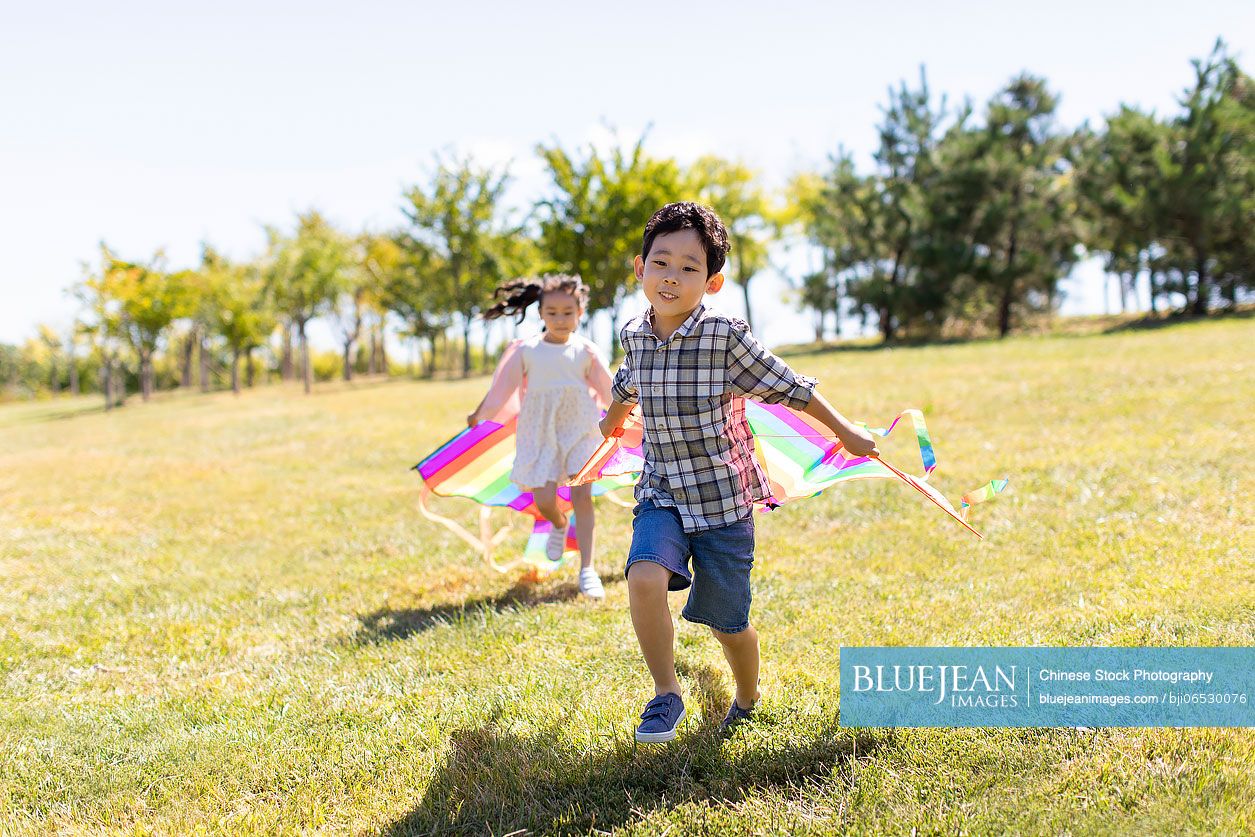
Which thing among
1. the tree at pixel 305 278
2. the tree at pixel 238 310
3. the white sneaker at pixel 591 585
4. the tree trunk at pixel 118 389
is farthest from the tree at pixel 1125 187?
the tree trunk at pixel 118 389

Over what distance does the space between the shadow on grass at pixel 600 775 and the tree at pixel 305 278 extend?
37.7 metres

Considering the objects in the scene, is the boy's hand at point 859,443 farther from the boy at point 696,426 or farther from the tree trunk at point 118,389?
the tree trunk at point 118,389

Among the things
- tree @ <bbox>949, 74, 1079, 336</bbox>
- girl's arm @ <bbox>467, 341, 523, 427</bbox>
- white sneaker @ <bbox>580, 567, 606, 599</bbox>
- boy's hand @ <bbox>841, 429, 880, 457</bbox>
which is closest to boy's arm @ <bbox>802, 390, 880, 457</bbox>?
boy's hand @ <bbox>841, 429, 880, 457</bbox>

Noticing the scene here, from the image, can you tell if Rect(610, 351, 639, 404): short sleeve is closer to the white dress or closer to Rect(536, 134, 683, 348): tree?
the white dress

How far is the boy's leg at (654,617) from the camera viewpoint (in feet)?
11.3

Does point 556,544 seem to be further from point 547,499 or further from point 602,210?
point 602,210

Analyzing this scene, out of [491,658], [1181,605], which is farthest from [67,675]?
[1181,605]

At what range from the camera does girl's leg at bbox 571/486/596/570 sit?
6023mm

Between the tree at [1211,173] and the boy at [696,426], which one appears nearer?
the boy at [696,426]

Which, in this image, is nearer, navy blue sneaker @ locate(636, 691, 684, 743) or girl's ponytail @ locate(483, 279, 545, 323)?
navy blue sneaker @ locate(636, 691, 684, 743)

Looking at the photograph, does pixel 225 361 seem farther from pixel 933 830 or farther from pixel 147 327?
pixel 933 830

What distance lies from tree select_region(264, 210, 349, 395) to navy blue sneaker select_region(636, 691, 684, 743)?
125 ft

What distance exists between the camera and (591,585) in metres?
5.93

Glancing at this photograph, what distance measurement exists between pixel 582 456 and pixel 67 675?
11.4 ft
